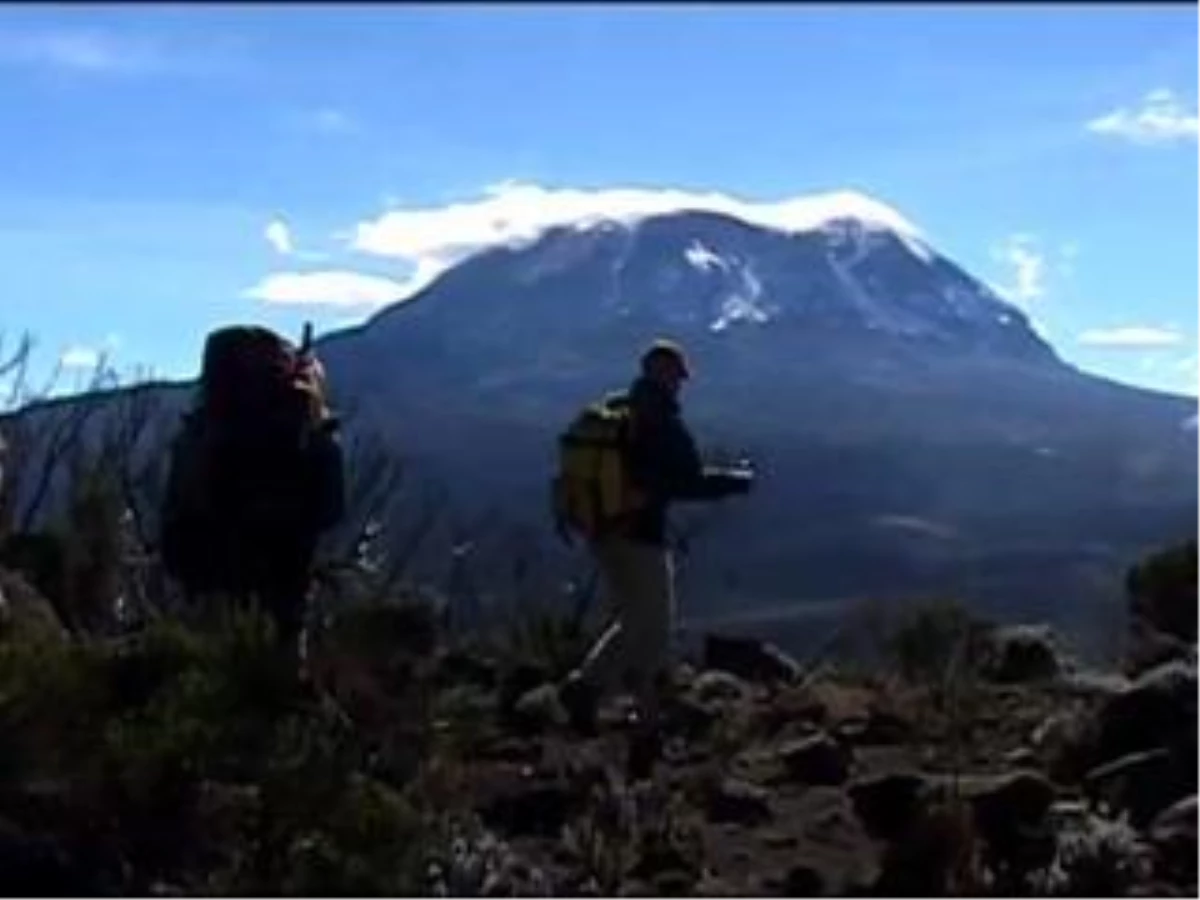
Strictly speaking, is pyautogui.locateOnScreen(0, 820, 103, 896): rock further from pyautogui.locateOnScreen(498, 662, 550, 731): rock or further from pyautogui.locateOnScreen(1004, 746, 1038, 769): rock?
pyautogui.locateOnScreen(498, 662, 550, 731): rock

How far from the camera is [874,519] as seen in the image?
12431 cm

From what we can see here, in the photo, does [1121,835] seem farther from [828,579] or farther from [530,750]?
[828,579]

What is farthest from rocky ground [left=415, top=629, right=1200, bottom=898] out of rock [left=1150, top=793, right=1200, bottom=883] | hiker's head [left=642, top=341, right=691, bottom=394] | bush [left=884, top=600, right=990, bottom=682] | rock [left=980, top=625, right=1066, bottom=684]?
rock [left=980, top=625, right=1066, bottom=684]

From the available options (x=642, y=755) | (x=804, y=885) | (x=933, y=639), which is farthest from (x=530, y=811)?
(x=933, y=639)

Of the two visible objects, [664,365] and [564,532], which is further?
[564,532]

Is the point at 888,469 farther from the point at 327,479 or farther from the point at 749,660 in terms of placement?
the point at 327,479

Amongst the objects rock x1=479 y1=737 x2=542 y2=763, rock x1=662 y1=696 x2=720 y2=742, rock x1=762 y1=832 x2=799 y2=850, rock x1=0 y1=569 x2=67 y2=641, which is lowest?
rock x1=762 y1=832 x2=799 y2=850

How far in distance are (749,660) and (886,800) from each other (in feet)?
25.8

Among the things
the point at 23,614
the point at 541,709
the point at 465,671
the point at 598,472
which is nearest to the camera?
the point at 23,614

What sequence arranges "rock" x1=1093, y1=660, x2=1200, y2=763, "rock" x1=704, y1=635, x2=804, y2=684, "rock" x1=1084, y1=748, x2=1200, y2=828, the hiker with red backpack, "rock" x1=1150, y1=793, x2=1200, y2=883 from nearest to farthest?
"rock" x1=1150, y1=793, x2=1200, y2=883
"rock" x1=1084, y1=748, x2=1200, y2=828
the hiker with red backpack
"rock" x1=1093, y1=660, x2=1200, y2=763
"rock" x1=704, y1=635, x2=804, y2=684

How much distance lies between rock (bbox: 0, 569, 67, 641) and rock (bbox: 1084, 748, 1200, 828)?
4.36 m

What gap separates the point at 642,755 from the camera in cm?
1428

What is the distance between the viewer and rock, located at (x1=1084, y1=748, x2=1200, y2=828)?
43.0 ft

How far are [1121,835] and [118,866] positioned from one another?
12.1 ft
